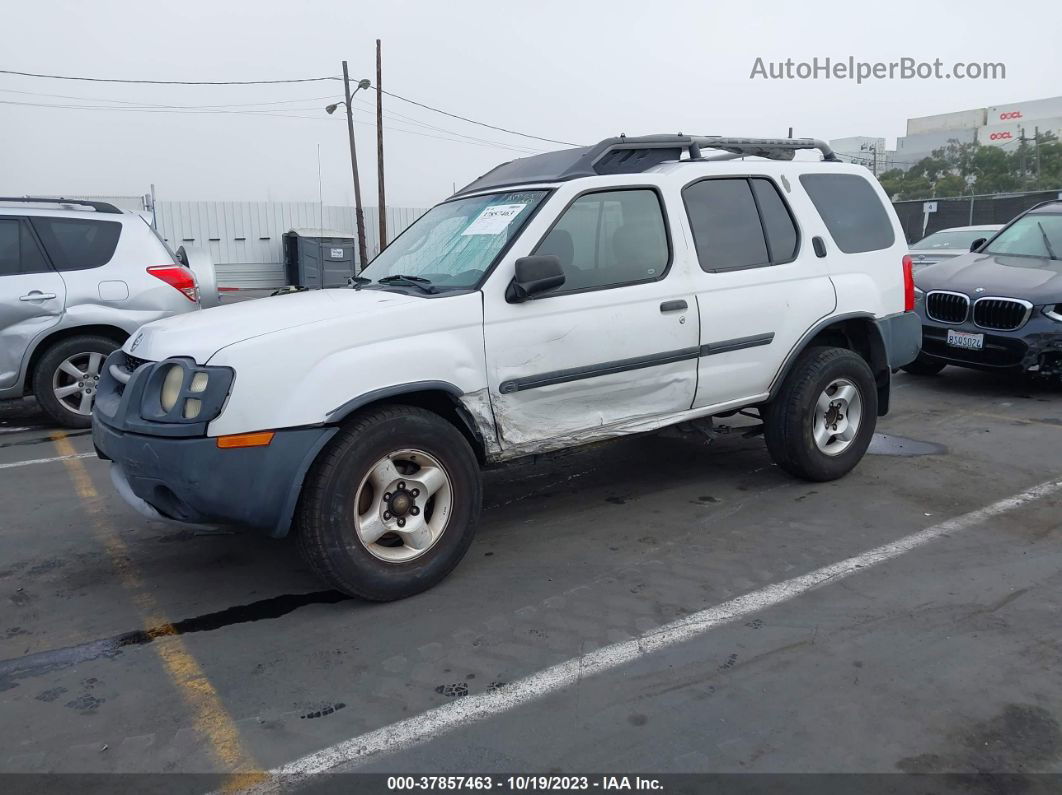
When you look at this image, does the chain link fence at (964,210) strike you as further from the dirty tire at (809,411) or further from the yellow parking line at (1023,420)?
the dirty tire at (809,411)

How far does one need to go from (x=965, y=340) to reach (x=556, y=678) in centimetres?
610

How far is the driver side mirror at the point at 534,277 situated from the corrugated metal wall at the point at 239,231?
24.4 metres

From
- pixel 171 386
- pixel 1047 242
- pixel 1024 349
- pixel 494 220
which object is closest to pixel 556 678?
pixel 171 386

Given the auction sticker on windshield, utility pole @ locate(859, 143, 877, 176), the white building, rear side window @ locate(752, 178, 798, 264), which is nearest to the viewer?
the auction sticker on windshield

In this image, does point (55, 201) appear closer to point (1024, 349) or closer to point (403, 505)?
point (403, 505)

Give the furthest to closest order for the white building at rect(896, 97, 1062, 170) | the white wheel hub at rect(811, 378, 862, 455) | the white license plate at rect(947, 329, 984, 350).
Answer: the white building at rect(896, 97, 1062, 170), the white license plate at rect(947, 329, 984, 350), the white wheel hub at rect(811, 378, 862, 455)

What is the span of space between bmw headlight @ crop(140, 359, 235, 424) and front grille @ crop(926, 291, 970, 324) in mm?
6769

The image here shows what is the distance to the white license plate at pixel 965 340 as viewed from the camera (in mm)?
7504

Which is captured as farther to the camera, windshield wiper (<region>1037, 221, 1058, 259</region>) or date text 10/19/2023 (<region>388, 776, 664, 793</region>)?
windshield wiper (<region>1037, 221, 1058, 259</region>)

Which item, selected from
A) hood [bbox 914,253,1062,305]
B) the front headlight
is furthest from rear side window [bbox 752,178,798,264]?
hood [bbox 914,253,1062,305]

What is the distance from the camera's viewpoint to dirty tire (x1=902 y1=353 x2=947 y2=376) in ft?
27.7

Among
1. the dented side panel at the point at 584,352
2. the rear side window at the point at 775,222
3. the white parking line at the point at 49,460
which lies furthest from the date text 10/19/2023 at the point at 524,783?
the white parking line at the point at 49,460

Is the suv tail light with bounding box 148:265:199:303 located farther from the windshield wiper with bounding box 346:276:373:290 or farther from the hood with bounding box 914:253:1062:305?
the hood with bounding box 914:253:1062:305

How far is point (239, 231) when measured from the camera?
2811 centimetres
